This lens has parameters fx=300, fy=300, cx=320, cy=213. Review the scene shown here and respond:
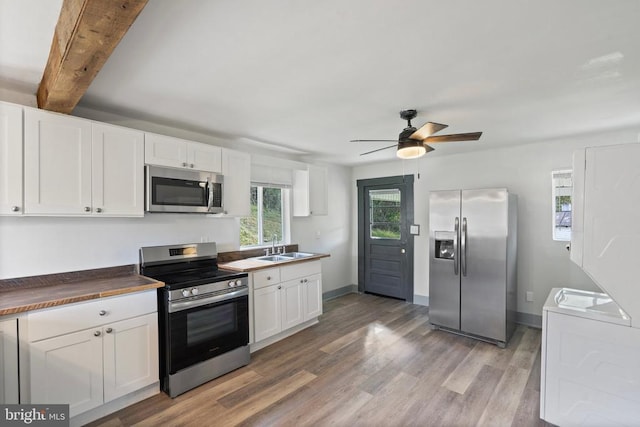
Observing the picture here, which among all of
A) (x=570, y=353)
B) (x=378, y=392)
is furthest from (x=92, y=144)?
(x=570, y=353)

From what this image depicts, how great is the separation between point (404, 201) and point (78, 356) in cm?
451

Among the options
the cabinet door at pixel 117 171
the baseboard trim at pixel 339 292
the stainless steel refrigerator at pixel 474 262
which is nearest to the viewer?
the cabinet door at pixel 117 171

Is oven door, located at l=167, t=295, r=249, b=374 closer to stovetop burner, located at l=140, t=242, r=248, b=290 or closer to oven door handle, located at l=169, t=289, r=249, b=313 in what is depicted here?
oven door handle, located at l=169, t=289, r=249, b=313

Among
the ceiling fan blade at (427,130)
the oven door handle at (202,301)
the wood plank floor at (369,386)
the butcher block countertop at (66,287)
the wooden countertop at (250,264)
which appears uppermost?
the ceiling fan blade at (427,130)

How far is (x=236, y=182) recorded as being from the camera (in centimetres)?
340

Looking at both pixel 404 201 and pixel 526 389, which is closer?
pixel 526 389

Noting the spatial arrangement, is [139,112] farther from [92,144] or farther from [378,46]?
[378,46]

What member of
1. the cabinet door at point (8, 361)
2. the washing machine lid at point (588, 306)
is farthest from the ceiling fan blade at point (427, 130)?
the cabinet door at point (8, 361)

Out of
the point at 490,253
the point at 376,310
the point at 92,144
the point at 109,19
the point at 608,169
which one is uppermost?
the point at 109,19

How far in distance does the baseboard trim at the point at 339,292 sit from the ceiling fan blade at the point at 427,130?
3407 mm

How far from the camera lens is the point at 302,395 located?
8.13ft

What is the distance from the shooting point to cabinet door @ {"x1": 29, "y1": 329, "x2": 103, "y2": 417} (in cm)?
191

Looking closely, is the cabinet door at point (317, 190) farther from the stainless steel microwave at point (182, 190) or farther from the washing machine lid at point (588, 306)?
the washing machine lid at point (588, 306)

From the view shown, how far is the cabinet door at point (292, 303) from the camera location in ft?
11.6
